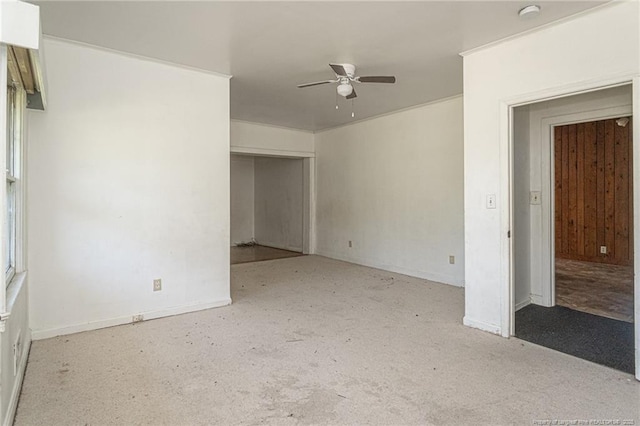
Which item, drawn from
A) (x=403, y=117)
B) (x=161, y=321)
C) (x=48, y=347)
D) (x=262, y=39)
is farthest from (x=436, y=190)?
(x=48, y=347)

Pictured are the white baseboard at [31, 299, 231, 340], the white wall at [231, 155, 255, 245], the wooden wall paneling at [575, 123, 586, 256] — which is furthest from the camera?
the white wall at [231, 155, 255, 245]

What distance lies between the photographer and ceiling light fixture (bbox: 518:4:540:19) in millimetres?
2485

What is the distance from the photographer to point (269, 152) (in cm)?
657

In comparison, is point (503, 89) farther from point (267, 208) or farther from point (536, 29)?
point (267, 208)

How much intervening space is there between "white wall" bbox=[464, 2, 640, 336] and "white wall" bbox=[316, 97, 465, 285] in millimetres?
1571

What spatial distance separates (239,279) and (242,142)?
7.78ft

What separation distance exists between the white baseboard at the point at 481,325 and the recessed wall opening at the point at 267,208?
4.19 metres

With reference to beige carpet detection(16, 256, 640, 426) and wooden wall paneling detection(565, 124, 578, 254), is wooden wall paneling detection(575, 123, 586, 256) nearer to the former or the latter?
wooden wall paneling detection(565, 124, 578, 254)

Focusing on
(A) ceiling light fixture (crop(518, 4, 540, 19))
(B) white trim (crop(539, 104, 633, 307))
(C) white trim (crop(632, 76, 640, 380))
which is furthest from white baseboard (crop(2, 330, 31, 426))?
(B) white trim (crop(539, 104, 633, 307))

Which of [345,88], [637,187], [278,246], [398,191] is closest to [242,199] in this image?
[278,246]

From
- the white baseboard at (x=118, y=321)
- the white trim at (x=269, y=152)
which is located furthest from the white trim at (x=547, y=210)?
the white trim at (x=269, y=152)

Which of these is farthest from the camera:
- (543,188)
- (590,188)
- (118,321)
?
(590,188)

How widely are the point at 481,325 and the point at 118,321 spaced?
3180mm

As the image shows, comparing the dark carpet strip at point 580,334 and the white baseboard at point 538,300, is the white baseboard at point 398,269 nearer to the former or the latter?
the white baseboard at point 538,300
